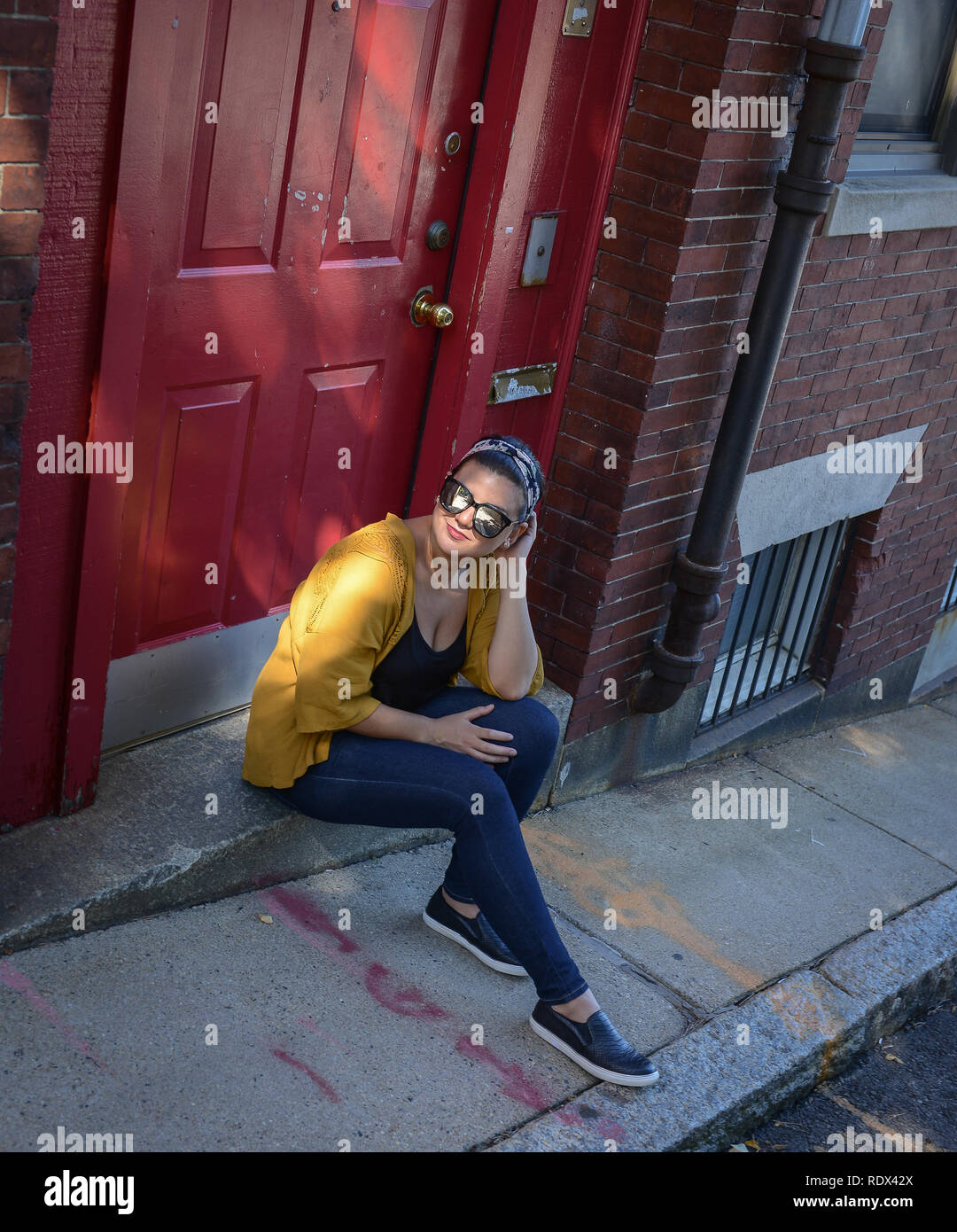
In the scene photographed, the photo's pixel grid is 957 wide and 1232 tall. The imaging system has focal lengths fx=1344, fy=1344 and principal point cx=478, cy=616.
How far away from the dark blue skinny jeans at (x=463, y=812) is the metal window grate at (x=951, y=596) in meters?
4.25

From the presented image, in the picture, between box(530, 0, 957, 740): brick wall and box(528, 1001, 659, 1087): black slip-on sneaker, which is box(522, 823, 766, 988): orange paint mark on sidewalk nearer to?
box(530, 0, 957, 740): brick wall

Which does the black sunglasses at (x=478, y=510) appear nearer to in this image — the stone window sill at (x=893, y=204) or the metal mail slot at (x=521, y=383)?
the metal mail slot at (x=521, y=383)

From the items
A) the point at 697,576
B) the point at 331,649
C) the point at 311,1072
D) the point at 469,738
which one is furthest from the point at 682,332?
the point at 311,1072

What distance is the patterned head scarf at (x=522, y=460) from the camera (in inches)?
129

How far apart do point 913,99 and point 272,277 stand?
3098 millimetres

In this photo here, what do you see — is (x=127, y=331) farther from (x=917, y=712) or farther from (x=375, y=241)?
(x=917, y=712)

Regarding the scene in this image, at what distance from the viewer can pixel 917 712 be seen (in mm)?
6754

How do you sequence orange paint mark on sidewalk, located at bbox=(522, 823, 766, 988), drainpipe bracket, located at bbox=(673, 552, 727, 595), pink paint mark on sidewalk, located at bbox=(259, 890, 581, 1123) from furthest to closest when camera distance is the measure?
drainpipe bracket, located at bbox=(673, 552, 727, 595)
orange paint mark on sidewalk, located at bbox=(522, 823, 766, 988)
pink paint mark on sidewalk, located at bbox=(259, 890, 581, 1123)

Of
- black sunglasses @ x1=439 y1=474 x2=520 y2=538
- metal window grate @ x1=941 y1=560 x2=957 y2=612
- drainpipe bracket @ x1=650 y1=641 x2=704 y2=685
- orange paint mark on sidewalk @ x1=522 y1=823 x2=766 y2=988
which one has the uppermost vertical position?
black sunglasses @ x1=439 y1=474 x2=520 y2=538

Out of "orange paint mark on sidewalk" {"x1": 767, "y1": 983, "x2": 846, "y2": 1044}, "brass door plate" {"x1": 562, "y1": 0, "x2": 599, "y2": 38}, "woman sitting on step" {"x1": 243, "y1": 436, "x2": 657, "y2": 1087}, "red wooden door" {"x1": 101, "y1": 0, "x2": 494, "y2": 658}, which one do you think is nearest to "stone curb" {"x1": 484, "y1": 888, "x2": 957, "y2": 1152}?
"orange paint mark on sidewalk" {"x1": 767, "y1": 983, "x2": 846, "y2": 1044}

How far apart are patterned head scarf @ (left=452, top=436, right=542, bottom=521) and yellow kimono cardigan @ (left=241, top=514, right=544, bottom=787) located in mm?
274

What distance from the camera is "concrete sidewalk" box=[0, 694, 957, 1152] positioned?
2.87 meters

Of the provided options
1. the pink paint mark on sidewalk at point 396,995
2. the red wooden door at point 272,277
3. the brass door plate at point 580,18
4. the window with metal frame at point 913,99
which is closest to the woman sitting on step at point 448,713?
the pink paint mark on sidewalk at point 396,995

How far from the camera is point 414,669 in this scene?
345 centimetres
